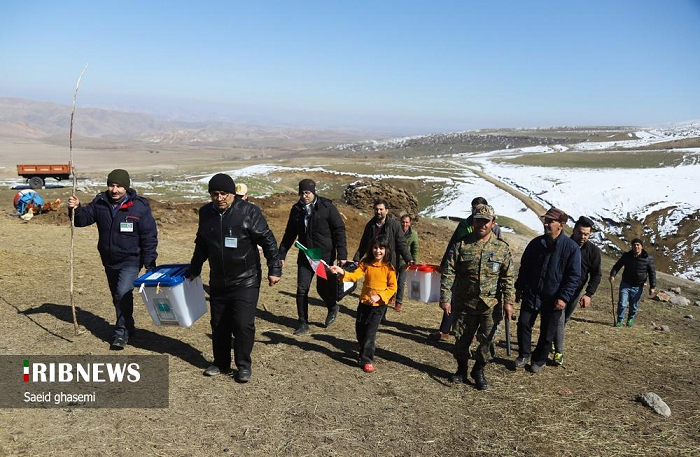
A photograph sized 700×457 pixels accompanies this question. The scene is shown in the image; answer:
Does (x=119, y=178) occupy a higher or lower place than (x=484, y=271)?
higher

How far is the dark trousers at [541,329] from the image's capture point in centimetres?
634

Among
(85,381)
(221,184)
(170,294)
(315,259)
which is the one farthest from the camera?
(315,259)

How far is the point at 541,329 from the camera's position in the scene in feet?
21.3

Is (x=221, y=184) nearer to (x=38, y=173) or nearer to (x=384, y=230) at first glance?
(x=384, y=230)

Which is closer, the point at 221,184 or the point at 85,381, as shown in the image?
the point at 221,184

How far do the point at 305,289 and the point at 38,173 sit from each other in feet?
85.9

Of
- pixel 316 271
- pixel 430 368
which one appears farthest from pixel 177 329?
pixel 430 368

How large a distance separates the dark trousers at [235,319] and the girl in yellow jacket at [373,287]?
131 cm

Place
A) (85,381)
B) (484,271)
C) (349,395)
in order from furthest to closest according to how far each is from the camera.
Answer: (349,395) → (85,381) → (484,271)

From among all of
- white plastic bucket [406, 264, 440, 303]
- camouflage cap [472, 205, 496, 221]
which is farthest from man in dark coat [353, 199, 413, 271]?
camouflage cap [472, 205, 496, 221]

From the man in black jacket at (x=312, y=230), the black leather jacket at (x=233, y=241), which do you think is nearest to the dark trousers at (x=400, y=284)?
the man in black jacket at (x=312, y=230)

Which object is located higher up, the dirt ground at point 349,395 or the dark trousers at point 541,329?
the dark trousers at point 541,329

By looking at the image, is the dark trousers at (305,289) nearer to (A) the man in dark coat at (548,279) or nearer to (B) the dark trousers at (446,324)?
(B) the dark trousers at (446,324)

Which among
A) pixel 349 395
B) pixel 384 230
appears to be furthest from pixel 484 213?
pixel 349 395
